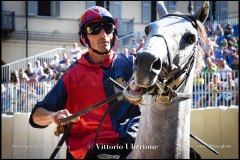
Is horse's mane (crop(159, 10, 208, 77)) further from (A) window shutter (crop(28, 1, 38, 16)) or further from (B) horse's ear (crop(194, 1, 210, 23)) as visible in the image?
(A) window shutter (crop(28, 1, 38, 16))

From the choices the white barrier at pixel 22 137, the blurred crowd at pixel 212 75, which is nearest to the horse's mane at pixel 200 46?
the blurred crowd at pixel 212 75

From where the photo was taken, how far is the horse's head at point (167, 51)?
2852 millimetres

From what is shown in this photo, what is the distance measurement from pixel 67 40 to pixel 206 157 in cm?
2017

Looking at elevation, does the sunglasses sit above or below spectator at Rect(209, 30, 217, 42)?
below

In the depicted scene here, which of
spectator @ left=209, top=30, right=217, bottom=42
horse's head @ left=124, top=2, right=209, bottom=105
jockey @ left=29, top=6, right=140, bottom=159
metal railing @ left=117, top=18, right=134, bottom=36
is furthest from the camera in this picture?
metal railing @ left=117, top=18, right=134, bottom=36

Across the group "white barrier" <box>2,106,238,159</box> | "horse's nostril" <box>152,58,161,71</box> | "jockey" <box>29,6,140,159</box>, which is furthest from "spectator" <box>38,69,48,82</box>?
"horse's nostril" <box>152,58,161,71</box>

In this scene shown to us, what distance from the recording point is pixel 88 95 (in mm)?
4316

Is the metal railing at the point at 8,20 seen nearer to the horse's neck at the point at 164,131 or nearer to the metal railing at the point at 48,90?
the metal railing at the point at 48,90

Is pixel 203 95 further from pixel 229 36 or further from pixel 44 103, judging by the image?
pixel 229 36

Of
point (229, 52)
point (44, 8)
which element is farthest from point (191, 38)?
point (44, 8)

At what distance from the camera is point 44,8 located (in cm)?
2967

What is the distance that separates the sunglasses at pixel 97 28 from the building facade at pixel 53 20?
74.3 feet

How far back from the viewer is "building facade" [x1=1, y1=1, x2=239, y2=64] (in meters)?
27.4

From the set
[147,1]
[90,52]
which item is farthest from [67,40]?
[90,52]
